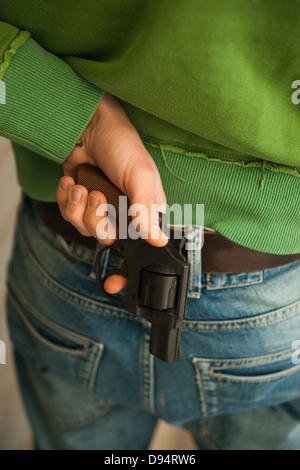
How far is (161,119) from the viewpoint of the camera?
21.4 inches

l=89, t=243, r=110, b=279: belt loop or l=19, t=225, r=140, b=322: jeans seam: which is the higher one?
l=89, t=243, r=110, b=279: belt loop

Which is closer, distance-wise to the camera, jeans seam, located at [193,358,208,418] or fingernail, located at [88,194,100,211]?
fingernail, located at [88,194,100,211]

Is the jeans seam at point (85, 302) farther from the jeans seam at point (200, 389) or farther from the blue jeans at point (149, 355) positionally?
the jeans seam at point (200, 389)

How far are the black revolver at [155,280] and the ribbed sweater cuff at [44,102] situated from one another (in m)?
0.05

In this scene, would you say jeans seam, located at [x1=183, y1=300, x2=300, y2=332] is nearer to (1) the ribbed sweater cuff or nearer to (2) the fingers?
(2) the fingers

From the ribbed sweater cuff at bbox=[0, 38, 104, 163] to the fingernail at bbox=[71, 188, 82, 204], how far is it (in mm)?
49

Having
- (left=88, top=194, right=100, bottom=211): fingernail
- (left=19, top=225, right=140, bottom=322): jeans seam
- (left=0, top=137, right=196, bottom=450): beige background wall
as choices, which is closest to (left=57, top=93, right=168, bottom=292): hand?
(left=88, top=194, right=100, bottom=211): fingernail

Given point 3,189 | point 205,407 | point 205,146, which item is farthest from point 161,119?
point 3,189

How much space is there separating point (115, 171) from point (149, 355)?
0.28m

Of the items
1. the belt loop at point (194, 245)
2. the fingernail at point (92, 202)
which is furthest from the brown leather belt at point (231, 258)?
the fingernail at point (92, 202)

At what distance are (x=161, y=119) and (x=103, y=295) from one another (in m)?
0.26

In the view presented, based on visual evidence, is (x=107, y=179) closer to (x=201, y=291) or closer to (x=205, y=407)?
(x=201, y=291)

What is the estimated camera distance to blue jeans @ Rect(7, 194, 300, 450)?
0.64 meters

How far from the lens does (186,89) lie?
1.55 ft
